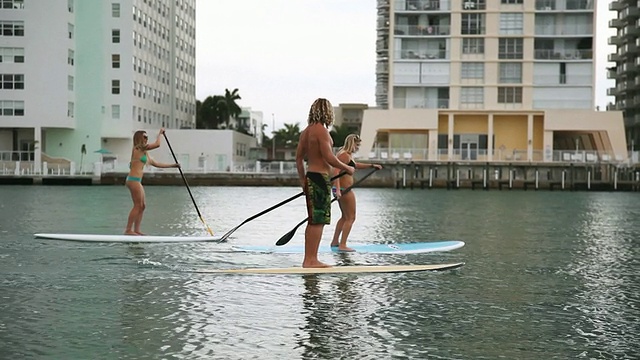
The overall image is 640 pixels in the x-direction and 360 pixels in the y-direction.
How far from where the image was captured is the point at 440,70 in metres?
90.1

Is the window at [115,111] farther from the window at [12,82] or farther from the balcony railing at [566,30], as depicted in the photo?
the balcony railing at [566,30]

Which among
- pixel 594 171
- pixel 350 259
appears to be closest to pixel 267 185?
pixel 594 171

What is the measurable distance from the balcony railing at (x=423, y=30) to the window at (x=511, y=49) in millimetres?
5677

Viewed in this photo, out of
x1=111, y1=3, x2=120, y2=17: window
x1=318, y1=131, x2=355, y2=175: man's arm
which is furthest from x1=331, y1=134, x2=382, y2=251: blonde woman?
x1=111, y1=3, x2=120, y2=17: window

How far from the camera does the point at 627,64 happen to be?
119 m

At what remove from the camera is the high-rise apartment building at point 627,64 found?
114m

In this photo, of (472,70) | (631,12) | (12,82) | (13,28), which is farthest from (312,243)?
(631,12)

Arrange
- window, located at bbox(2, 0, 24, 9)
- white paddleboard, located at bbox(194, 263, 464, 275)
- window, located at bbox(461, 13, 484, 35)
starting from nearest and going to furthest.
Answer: white paddleboard, located at bbox(194, 263, 464, 275), window, located at bbox(461, 13, 484, 35), window, located at bbox(2, 0, 24, 9)

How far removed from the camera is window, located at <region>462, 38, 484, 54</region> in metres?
90.3

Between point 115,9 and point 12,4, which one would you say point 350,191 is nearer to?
point 12,4

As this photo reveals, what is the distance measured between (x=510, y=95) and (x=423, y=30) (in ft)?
36.4

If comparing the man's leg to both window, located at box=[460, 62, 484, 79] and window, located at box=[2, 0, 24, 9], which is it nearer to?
window, located at box=[460, 62, 484, 79]

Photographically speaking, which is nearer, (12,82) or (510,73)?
(510,73)

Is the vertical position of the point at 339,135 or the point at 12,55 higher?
the point at 12,55
